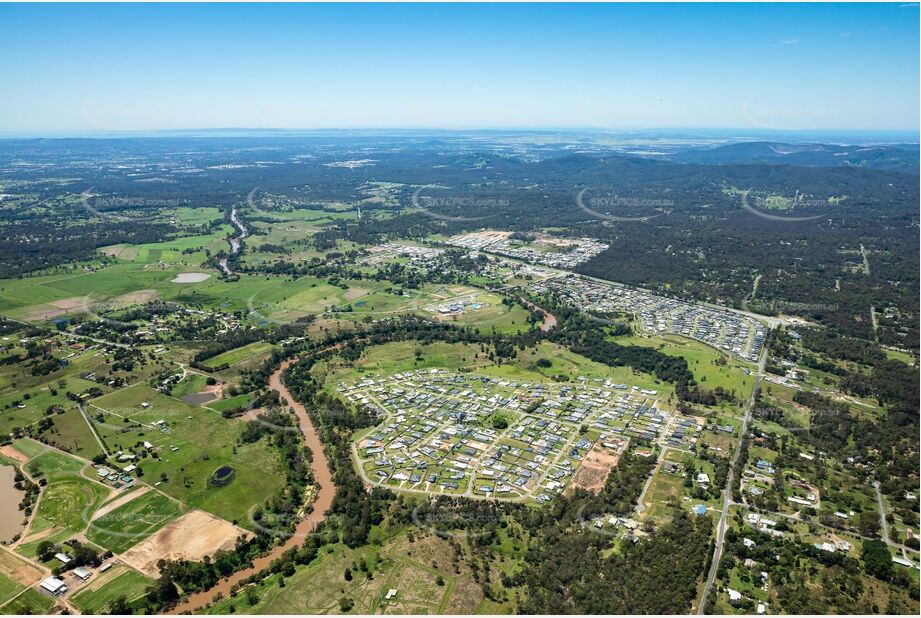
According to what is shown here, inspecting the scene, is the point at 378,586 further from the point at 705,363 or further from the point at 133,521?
the point at 705,363

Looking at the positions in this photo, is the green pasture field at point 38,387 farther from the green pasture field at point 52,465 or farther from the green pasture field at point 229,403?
the green pasture field at point 229,403

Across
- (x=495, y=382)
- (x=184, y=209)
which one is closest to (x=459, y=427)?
(x=495, y=382)

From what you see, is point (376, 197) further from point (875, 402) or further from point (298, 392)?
point (875, 402)

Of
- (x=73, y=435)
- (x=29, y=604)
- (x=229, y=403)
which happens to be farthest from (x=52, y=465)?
(x=29, y=604)

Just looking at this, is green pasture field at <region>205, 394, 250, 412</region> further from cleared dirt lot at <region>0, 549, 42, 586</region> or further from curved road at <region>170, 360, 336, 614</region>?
cleared dirt lot at <region>0, 549, 42, 586</region>

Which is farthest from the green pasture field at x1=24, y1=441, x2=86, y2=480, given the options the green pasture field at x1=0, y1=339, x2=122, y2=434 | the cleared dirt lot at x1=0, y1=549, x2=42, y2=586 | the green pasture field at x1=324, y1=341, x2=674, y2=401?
the green pasture field at x1=324, y1=341, x2=674, y2=401
